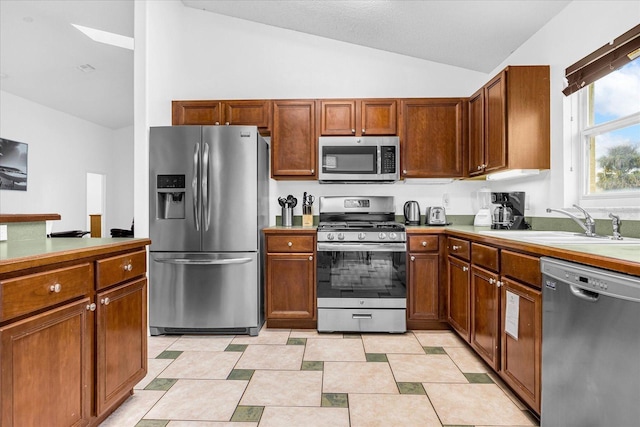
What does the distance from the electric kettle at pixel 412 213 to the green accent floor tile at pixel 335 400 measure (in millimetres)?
1951

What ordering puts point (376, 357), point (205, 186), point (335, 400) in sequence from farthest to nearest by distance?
point (205, 186)
point (376, 357)
point (335, 400)

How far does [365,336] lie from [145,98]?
2.77 m

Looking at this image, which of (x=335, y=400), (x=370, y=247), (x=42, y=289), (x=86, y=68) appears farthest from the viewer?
(x=86, y=68)

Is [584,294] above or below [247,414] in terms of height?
above

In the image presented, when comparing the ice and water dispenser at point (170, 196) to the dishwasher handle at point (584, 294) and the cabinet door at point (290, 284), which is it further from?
the dishwasher handle at point (584, 294)

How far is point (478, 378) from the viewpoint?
2215mm

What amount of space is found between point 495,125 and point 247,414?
8.77 feet

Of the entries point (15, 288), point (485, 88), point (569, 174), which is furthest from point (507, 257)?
point (15, 288)

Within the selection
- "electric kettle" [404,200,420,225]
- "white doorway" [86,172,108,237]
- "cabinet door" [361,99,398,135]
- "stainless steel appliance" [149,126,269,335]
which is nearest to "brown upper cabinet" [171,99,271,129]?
"stainless steel appliance" [149,126,269,335]

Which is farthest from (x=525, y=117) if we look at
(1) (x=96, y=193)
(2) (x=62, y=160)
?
(1) (x=96, y=193)

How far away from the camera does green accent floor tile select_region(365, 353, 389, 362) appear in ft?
8.17

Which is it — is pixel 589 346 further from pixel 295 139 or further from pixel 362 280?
pixel 295 139

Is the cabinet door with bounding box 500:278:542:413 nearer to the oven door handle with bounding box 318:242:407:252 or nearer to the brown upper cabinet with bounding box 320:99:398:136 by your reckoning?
the oven door handle with bounding box 318:242:407:252

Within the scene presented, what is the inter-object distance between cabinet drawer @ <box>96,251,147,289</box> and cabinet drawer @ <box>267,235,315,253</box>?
4.09 ft
